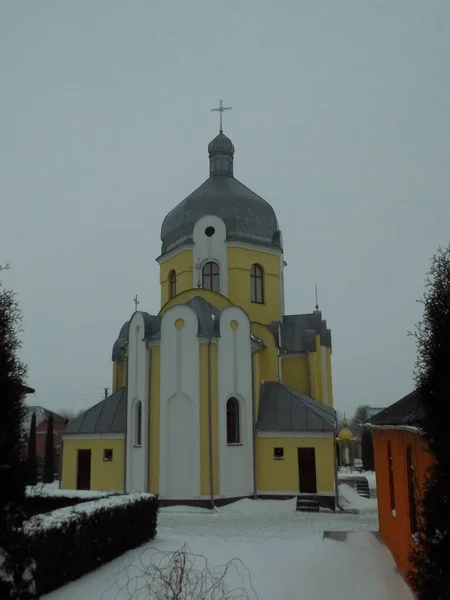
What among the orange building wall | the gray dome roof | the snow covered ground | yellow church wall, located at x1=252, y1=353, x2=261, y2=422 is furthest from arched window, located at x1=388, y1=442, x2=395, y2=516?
the gray dome roof

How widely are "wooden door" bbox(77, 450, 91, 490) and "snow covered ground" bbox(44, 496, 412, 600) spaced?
6.65 meters

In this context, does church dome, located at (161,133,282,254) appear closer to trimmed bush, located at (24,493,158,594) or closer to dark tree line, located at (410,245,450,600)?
trimmed bush, located at (24,493,158,594)

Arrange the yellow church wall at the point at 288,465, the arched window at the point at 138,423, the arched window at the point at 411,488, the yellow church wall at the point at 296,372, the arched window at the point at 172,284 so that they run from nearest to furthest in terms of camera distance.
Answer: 1. the arched window at the point at 411,488
2. the yellow church wall at the point at 288,465
3. the arched window at the point at 138,423
4. the arched window at the point at 172,284
5. the yellow church wall at the point at 296,372

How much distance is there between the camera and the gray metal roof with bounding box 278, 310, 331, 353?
26.3 metres

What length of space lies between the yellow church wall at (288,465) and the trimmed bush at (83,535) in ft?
27.9

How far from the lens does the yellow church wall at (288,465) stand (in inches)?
802

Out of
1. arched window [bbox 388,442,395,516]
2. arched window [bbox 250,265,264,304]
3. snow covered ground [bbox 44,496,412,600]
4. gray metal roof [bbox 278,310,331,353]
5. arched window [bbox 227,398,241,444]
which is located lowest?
snow covered ground [bbox 44,496,412,600]

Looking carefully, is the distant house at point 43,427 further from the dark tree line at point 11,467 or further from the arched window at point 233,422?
the dark tree line at point 11,467

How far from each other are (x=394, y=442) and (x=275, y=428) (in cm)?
1045

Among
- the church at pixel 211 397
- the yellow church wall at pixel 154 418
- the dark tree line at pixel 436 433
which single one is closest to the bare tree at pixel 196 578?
the dark tree line at pixel 436 433

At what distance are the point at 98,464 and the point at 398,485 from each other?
14817mm

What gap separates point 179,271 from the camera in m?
24.9

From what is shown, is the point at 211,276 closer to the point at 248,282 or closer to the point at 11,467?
the point at 248,282

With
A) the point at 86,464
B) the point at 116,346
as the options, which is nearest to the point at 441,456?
the point at 86,464
